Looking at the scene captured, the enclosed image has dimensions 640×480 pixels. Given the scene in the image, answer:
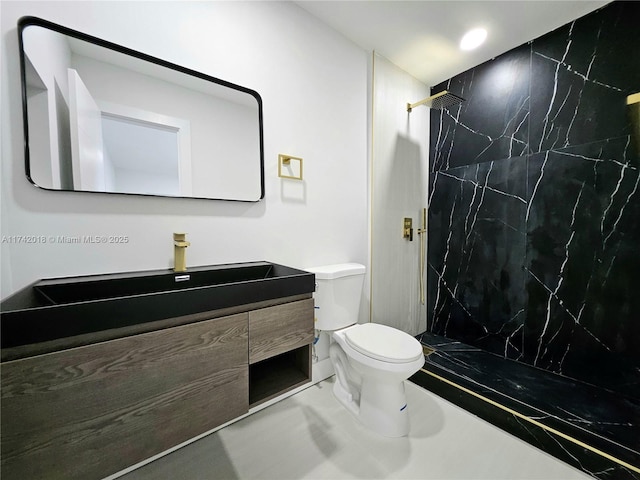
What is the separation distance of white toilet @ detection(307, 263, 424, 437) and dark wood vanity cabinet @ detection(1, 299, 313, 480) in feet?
1.91

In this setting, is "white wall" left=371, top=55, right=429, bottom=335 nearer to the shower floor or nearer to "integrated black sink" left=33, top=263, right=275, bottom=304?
the shower floor

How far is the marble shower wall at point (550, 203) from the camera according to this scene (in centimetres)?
165

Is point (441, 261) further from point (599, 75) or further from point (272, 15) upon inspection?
point (272, 15)

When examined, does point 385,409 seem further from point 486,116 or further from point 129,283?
point 486,116

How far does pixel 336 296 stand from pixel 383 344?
0.40m

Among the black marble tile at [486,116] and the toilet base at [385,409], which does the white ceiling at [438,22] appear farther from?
the toilet base at [385,409]

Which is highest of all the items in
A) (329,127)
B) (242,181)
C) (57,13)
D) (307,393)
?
(57,13)

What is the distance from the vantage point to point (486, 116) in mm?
Result: 2217

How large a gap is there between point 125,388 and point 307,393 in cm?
124

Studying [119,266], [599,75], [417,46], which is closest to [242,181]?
[119,266]

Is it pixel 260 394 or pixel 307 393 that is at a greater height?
pixel 260 394

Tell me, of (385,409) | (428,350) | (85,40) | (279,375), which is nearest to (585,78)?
(428,350)

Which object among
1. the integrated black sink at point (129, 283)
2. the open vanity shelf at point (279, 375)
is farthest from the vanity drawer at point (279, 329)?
the integrated black sink at point (129, 283)

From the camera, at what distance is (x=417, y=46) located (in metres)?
2.01
